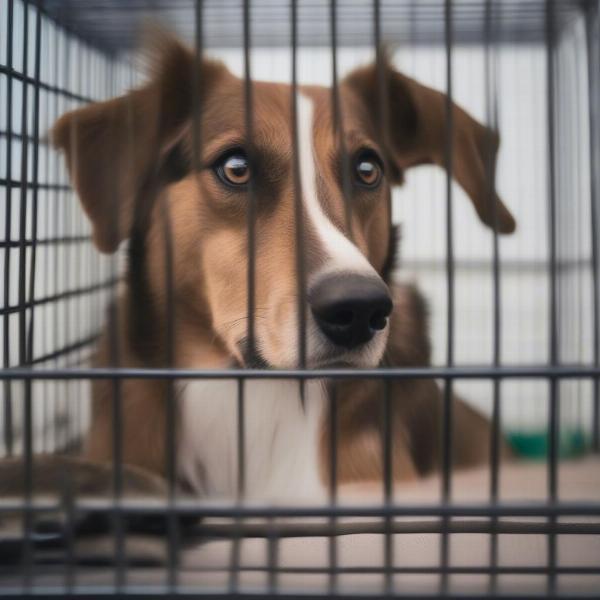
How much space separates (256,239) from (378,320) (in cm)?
25

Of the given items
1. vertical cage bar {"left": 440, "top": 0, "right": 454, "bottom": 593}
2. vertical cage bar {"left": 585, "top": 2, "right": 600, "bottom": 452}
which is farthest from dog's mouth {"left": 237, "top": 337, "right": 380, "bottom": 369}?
vertical cage bar {"left": 585, "top": 2, "right": 600, "bottom": 452}

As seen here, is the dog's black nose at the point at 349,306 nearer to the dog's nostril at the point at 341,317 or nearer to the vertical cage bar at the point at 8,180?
the dog's nostril at the point at 341,317

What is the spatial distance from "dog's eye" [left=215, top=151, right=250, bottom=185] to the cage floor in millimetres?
453

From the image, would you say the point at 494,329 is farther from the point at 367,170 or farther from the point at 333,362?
the point at 367,170

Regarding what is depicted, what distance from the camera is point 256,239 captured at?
40.6 inches

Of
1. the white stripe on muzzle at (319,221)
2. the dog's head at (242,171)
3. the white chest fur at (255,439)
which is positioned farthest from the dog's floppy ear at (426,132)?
the white chest fur at (255,439)

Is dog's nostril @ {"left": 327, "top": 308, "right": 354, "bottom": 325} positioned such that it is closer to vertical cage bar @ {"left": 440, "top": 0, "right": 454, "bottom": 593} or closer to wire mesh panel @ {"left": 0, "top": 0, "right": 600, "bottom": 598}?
wire mesh panel @ {"left": 0, "top": 0, "right": 600, "bottom": 598}

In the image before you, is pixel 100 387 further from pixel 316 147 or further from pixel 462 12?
pixel 462 12

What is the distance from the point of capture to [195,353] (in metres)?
1.21

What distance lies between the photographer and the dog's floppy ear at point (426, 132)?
1096mm

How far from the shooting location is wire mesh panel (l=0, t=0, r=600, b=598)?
756 millimetres

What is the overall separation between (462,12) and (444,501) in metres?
0.70

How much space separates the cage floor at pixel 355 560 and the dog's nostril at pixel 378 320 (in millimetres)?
185

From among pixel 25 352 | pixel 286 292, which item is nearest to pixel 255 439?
pixel 286 292
